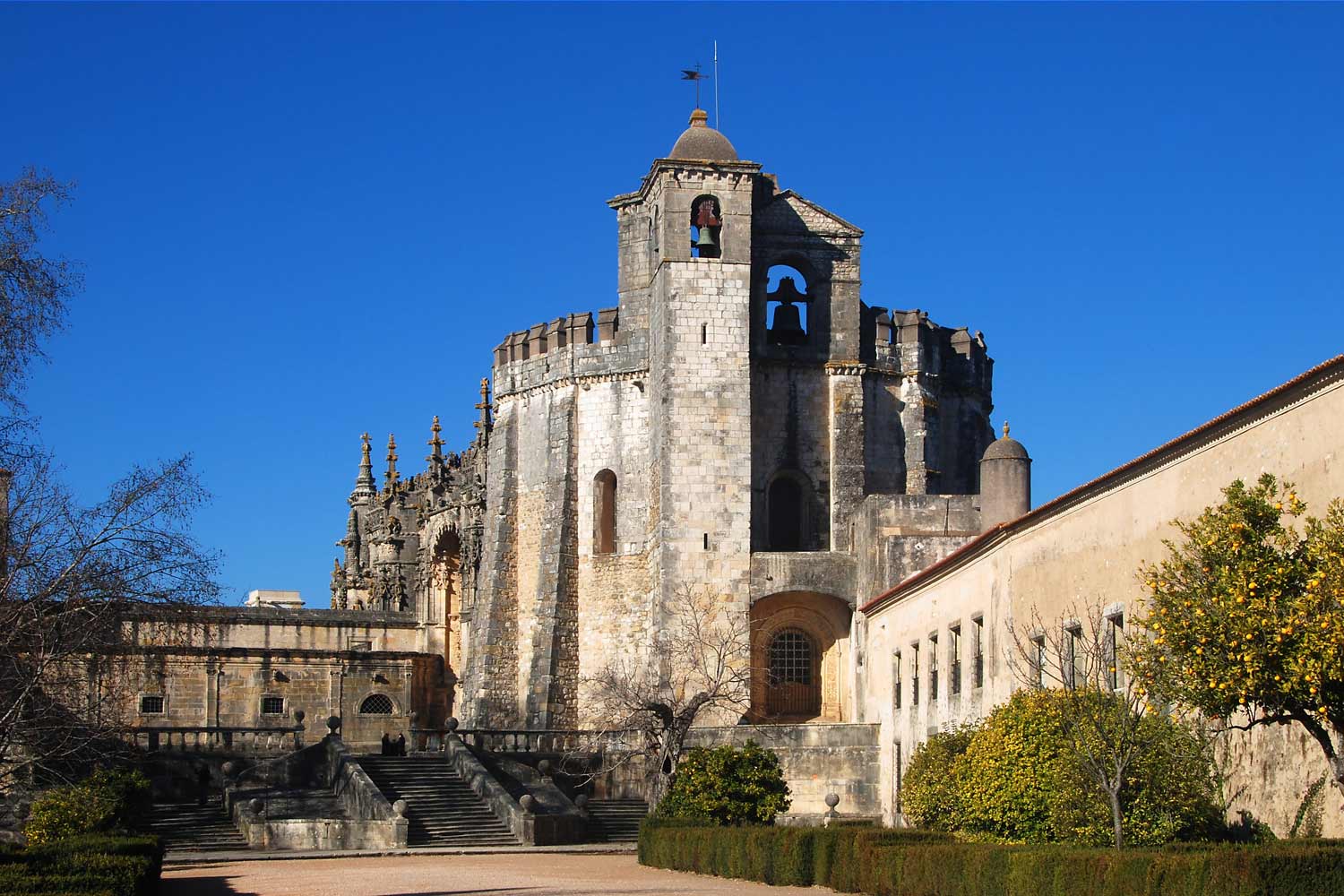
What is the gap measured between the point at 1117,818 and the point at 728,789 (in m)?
12.1

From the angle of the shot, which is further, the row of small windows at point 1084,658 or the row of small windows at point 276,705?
the row of small windows at point 276,705

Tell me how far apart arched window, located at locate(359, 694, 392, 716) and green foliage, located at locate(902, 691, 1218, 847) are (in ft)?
92.0

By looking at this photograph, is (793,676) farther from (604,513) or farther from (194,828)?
(194,828)

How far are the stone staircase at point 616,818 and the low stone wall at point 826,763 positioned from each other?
1.94 metres

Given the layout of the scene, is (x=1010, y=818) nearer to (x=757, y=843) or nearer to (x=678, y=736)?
(x=757, y=843)

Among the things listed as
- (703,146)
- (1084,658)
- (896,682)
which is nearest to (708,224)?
(703,146)

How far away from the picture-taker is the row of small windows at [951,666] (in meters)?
33.8

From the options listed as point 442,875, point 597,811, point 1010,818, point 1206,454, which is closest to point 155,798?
point 597,811

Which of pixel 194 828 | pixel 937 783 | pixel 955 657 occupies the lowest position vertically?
pixel 194 828

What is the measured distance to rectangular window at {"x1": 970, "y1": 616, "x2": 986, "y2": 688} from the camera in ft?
110

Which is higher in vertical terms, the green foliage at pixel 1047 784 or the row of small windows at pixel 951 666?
the row of small windows at pixel 951 666

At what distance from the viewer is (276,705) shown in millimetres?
55594

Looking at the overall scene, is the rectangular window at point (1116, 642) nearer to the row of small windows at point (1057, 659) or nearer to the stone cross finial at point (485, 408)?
the row of small windows at point (1057, 659)

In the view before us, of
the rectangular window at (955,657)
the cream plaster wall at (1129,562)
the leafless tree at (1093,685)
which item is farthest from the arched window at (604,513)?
A: the leafless tree at (1093,685)
